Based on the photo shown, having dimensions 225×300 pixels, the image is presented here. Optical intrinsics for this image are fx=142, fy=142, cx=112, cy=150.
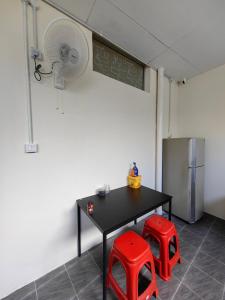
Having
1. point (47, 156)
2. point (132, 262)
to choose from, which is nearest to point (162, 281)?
point (132, 262)

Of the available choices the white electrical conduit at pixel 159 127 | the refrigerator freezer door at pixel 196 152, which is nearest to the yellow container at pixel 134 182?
the white electrical conduit at pixel 159 127

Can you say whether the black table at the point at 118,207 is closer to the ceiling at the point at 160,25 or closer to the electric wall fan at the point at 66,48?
the electric wall fan at the point at 66,48

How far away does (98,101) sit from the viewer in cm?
169

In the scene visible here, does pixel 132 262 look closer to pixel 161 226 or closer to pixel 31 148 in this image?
Result: pixel 161 226

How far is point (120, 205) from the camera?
4.80ft

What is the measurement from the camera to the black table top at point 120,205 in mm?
1175

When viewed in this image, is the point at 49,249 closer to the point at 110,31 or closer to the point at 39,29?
the point at 39,29

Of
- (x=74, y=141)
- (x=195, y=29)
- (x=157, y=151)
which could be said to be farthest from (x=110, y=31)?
(x=157, y=151)

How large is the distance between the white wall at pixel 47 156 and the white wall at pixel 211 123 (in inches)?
58.1

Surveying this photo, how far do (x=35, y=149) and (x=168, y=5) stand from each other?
1.78m

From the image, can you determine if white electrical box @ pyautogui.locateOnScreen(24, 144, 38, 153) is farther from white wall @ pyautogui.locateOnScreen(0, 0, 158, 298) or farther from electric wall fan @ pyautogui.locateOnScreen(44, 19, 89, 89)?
electric wall fan @ pyautogui.locateOnScreen(44, 19, 89, 89)

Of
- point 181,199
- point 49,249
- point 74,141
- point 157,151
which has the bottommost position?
point 49,249

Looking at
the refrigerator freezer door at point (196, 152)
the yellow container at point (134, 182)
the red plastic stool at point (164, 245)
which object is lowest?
the red plastic stool at point (164, 245)

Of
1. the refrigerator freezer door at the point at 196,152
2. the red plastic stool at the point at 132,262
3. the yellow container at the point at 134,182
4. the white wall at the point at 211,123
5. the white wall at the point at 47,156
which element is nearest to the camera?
the red plastic stool at the point at 132,262
